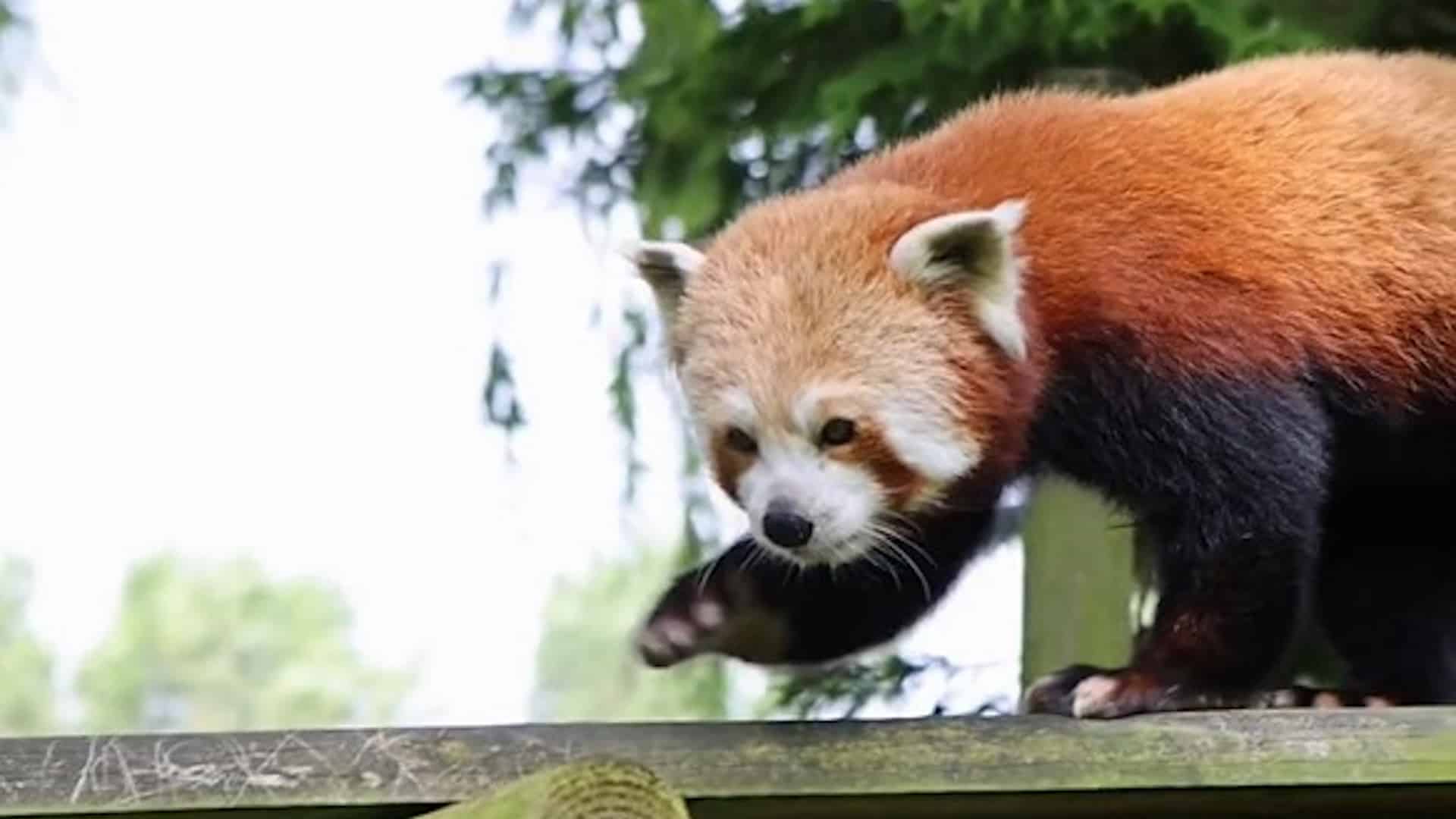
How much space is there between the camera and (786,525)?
2635 mm

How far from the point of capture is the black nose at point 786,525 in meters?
2.64

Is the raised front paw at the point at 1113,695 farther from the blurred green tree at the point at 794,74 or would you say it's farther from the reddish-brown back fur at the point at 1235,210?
the blurred green tree at the point at 794,74

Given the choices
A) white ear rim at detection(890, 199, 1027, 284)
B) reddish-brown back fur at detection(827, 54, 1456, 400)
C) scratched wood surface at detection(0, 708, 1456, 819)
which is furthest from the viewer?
reddish-brown back fur at detection(827, 54, 1456, 400)

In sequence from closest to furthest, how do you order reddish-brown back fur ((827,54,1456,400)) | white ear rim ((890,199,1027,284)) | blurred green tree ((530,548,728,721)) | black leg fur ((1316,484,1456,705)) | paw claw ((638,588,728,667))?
1. white ear rim ((890,199,1027,284))
2. reddish-brown back fur ((827,54,1456,400))
3. paw claw ((638,588,728,667))
4. black leg fur ((1316,484,1456,705))
5. blurred green tree ((530,548,728,721))

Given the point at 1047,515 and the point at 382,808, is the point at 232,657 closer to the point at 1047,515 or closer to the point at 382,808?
the point at 1047,515

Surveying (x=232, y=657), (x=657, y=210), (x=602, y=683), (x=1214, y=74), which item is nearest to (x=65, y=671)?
(x=232, y=657)

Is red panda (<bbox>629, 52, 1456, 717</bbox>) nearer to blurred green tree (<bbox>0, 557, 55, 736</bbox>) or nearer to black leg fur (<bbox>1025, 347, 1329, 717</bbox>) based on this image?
black leg fur (<bbox>1025, 347, 1329, 717</bbox>)

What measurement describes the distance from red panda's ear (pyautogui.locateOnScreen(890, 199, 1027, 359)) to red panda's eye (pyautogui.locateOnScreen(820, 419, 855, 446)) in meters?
0.17

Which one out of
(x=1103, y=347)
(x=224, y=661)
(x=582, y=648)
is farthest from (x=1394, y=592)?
(x=224, y=661)

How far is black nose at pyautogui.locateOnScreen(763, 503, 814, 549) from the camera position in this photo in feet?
8.65

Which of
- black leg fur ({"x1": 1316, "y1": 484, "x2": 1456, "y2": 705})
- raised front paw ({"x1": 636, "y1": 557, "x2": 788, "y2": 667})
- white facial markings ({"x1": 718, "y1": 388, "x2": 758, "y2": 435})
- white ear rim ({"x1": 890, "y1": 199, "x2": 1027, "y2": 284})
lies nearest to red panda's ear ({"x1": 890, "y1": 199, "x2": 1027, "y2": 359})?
white ear rim ({"x1": 890, "y1": 199, "x2": 1027, "y2": 284})

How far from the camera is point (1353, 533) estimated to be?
3.26 metres

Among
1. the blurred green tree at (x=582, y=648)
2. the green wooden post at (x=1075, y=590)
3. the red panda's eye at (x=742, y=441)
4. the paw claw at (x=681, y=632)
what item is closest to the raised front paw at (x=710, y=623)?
the paw claw at (x=681, y=632)

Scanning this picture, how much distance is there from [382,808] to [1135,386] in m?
0.99
